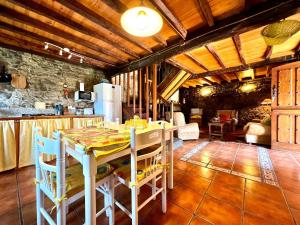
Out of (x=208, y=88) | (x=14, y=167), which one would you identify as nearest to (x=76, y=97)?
(x=14, y=167)

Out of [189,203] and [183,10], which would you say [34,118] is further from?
[183,10]

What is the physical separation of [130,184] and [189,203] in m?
0.91

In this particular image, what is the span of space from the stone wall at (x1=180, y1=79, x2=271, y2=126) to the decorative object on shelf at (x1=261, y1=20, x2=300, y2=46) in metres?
6.05

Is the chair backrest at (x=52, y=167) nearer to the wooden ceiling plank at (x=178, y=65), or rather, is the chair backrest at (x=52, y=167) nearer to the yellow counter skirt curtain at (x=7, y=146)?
the yellow counter skirt curtain at (x=7, y=146)

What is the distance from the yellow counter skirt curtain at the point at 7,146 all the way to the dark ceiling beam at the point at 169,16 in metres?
3.11

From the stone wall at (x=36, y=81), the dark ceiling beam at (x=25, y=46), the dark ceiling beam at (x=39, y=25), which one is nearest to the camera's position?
the dark ceiling beam at (x=39, y=25)

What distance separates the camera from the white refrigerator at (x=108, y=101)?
4.10 m

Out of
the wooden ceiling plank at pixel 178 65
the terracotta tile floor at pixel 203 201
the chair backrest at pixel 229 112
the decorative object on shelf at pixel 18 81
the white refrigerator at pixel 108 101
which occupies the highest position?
the wooden ceiling plank at pixel 178 65

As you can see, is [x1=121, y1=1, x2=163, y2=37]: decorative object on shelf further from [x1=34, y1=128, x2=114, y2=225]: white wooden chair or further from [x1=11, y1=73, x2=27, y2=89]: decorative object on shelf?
[x1=11, y1=73, x2=27, y2=89]: decorative object on shelf

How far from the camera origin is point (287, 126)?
3557 millimetres

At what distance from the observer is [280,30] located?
198 centimetres

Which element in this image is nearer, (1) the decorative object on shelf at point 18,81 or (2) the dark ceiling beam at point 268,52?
(1) the decorative object on shelf at point 18,81

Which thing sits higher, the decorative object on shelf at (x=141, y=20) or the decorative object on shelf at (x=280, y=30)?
the decorative object on shelf at (x=280, y=30)

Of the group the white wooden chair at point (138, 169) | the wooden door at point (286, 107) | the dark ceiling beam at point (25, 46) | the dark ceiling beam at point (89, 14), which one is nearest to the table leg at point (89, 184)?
the white wooden chair at point (138, 169)
